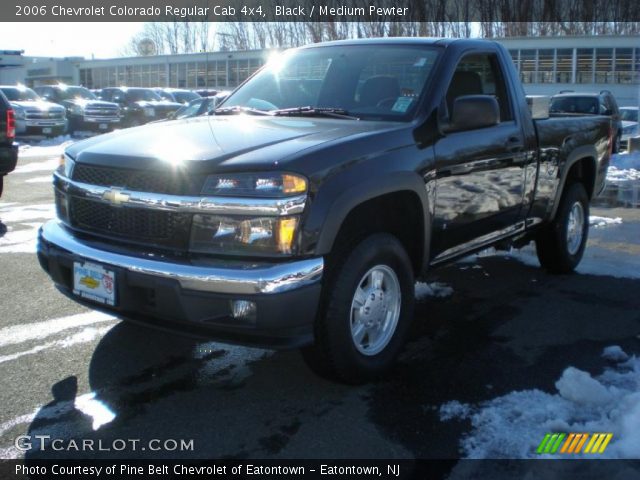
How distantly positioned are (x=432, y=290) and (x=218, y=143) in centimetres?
271

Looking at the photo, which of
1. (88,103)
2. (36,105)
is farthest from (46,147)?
(88,103)

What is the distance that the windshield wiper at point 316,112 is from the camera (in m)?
4.13

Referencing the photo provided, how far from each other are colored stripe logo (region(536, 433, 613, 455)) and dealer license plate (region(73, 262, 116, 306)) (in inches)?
82.9

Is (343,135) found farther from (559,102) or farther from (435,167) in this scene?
(559,102)

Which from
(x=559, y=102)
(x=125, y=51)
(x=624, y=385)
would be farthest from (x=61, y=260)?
(x=125, y=51)

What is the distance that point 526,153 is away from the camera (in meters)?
4.97

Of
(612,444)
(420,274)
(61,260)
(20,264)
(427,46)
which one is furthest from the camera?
(20,264)

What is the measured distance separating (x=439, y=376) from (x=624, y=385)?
0.98 meters

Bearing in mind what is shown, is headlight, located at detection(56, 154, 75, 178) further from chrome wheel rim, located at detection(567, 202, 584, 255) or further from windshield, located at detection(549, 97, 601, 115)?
windshield, located at detection(549, 97, 601, 115)

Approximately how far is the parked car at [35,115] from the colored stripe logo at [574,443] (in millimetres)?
20894

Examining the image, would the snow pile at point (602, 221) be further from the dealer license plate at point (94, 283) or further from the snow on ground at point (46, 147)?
the snow on ground at point (46, 147)

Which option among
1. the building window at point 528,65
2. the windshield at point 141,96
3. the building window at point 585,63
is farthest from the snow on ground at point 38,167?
the building window at point 585,63

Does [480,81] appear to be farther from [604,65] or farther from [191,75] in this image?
[191,75]

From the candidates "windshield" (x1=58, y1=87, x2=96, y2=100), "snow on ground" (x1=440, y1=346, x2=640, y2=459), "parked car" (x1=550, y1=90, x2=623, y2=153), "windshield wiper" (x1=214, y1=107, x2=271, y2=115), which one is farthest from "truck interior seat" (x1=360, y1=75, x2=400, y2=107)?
"windshield" (x1=58, y1=87, x2=96, y2=100)
